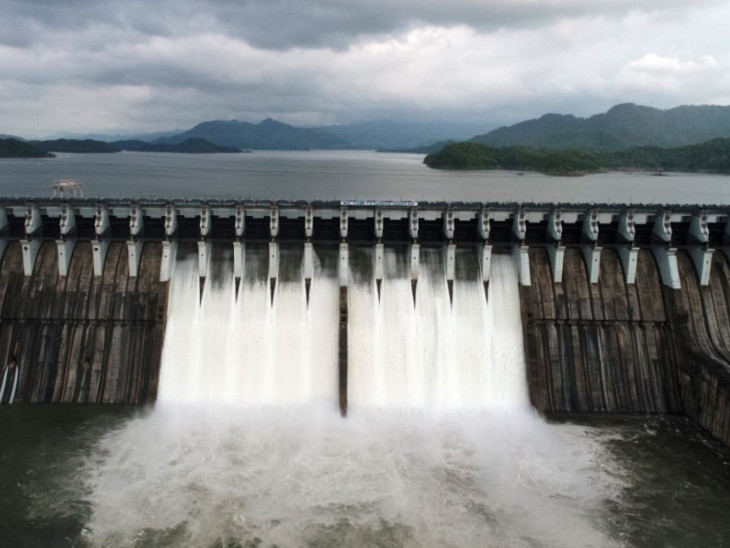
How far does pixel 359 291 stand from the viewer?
1001 inches

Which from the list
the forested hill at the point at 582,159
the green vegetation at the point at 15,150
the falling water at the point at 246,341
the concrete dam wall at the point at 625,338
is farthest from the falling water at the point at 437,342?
the green vegetation at the point at 15,150

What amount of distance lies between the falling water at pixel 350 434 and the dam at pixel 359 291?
0.18 m

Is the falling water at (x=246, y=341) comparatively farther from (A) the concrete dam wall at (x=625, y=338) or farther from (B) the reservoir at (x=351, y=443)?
(A) the concrete dam wall at (x=625, y=338)

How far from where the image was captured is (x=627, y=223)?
2567 centimetres

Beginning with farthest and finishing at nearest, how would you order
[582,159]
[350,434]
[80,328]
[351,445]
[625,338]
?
[582,159]
[625,338]
[80,328]
[350,434]
[351,445]

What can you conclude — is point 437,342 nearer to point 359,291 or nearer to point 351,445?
point 359,291

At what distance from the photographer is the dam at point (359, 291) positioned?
75.8 feet

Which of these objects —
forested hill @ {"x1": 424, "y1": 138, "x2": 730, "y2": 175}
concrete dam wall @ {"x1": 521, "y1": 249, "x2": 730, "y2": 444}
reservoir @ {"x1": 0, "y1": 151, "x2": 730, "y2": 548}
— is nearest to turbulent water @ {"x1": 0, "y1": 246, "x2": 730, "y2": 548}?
reservoir @ {"x1": 0, "y1": 151, "x2": 730, "y2": 548}

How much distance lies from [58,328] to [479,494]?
19542 mm

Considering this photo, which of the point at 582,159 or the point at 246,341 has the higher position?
the point at 582,159

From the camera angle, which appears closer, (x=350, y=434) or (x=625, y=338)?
(x=350, y=434)

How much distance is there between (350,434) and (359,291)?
7293 mm

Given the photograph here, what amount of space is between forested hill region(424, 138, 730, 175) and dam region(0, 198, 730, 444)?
4321 inches

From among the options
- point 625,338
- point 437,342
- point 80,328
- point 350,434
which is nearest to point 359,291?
point 437,342
